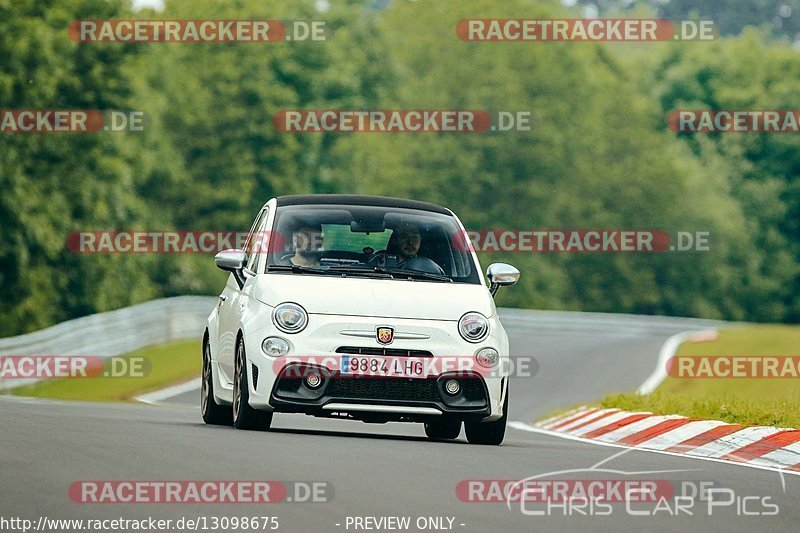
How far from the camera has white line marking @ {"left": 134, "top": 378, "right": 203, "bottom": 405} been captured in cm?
2611

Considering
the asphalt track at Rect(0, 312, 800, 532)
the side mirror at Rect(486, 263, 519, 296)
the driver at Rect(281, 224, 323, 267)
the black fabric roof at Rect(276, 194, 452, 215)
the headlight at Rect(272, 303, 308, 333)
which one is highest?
the black fabric roof at Rect(276, 194, 452, 215)

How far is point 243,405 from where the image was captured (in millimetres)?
13086

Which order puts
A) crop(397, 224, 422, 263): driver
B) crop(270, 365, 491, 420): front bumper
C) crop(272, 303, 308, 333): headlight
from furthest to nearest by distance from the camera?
crop(397, 224, 422, 263): driver → crop(272, 303, 308, 333): headlight → crop(270, 365, 491, 420): front bumper

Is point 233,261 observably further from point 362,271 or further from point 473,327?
point 473,327

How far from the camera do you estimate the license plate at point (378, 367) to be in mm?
12758

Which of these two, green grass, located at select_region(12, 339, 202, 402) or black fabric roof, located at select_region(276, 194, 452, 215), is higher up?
black fabric roof, located at select_region(276, 194, 452, 215)

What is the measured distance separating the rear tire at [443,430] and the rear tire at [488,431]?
88 centimetres

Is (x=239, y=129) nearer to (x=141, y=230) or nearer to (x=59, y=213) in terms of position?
(x=141, y=230)

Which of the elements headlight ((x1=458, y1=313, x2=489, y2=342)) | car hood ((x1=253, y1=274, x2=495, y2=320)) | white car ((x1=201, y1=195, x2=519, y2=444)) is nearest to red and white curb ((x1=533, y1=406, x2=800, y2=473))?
white car ((x1=201, y1=195, x2=519, y2=444))

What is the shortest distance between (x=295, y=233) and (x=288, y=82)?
58.4m

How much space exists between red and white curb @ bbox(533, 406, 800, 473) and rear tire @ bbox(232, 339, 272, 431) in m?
3.02

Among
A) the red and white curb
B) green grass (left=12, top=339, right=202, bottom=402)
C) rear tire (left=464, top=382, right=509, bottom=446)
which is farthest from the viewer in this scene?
green grass (left=12, top=339, right=202, bottom=402)

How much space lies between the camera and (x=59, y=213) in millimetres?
47688

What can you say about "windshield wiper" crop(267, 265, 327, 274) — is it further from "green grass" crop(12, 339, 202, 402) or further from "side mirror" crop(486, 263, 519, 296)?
"green grass" crop(12, 339, 202, 402)
